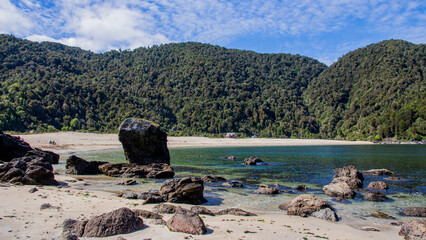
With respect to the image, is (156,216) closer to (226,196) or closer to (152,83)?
(226,196)

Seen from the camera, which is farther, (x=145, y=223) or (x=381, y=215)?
(x=381, y=215)

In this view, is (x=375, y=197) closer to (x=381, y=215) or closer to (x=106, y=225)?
(x=381, y=215)

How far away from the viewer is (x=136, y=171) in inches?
990

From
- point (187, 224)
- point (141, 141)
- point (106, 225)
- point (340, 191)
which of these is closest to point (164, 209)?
point (187, 224)

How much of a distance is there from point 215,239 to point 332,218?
6714 millimetres

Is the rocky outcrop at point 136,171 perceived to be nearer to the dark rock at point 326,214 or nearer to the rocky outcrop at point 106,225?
the dark rock at point 326,214

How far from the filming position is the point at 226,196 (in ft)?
56.8

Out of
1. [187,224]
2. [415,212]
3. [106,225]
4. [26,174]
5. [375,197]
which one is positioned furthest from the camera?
[26,174]

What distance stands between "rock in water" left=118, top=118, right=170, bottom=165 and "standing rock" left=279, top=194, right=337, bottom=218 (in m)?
18.0

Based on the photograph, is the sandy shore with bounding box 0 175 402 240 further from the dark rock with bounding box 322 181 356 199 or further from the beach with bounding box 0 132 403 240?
the dark rock with bounding box 322 181 356 199

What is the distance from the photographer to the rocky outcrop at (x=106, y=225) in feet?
26.9

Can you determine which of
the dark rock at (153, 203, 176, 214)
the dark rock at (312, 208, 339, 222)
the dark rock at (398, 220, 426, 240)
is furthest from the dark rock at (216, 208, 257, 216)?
the dark rock at (398, 220, 426, 240)

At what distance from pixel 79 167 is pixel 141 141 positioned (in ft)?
20.5

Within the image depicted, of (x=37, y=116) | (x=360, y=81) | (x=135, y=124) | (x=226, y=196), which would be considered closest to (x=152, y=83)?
(x=37, y=116)
